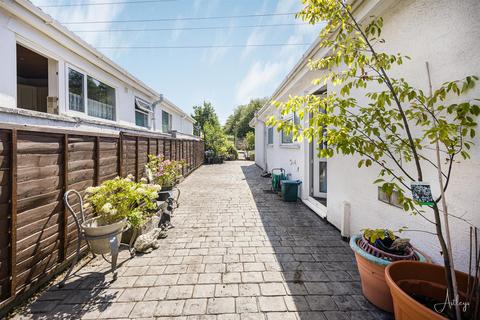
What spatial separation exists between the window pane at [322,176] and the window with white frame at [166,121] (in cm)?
882

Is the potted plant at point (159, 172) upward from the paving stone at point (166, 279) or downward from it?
upward

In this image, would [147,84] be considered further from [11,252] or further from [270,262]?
[270,262]

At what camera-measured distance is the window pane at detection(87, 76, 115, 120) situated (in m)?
5.74

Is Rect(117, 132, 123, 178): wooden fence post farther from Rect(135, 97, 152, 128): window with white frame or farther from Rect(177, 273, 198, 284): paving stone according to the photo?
Rect(135, 97, 152, 128): window with white frame

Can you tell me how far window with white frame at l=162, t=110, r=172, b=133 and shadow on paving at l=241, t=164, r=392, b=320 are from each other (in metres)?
8.97

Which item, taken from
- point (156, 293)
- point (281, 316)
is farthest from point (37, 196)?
point (281, 316)

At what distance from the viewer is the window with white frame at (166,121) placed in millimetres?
12062

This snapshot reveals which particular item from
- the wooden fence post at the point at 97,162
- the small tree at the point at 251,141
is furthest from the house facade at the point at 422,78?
the small tree at the point at 251,141

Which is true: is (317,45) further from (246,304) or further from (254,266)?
(246,304)

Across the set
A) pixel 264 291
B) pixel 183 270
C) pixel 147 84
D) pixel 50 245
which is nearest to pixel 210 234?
pixel 183 270

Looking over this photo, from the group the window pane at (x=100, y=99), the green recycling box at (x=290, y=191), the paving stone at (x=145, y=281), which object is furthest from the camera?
the green recycling box at (x=290, y=191)

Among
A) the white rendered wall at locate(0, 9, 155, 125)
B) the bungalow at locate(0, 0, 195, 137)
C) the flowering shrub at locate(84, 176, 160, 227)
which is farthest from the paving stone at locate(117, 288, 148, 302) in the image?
the white rendered wall at locate(0, 9, 155, 125)

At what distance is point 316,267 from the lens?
3.03 meters

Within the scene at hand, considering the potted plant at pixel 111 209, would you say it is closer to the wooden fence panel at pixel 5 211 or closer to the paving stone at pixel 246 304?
the wooden fence panel at pixel 5 211
